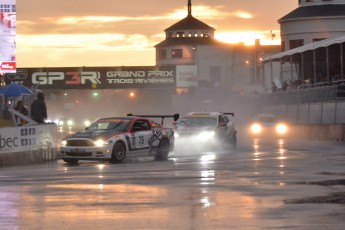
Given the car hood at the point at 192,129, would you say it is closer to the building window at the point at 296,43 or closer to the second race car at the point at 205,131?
the second race car at the point at 205,131

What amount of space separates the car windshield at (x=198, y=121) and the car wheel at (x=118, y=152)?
8.28m

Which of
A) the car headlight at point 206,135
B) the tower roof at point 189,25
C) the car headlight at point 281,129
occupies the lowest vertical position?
the car headlight at point 281,129

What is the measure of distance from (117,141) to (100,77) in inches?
2812

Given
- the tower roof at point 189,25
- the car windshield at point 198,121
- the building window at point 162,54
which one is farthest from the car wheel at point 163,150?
the tower roof at point 189,25

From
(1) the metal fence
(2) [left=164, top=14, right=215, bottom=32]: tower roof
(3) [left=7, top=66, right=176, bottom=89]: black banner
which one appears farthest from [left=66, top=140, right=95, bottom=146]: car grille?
(2) [left=164, top=14, right=215, bottom=32]: tower roof

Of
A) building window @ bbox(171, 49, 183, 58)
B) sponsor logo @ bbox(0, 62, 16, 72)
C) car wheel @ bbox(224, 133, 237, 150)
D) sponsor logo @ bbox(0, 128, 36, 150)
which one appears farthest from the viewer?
building window @ bbox(171, 49, 183, 58)

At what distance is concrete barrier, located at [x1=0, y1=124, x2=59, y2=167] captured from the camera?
82.6 ft

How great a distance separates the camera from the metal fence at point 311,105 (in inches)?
1775

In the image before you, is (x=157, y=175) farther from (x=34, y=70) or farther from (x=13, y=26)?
(x=34, y=70)

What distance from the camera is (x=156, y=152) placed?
90.8 ft

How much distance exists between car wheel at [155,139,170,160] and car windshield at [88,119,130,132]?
160 centimetres

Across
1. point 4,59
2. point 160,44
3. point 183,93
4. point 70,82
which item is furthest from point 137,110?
point 4,59

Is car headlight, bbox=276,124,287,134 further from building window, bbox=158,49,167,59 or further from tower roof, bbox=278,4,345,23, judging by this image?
building window, bbox=158,49,167,59

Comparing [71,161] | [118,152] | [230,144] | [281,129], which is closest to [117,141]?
[118,152]
